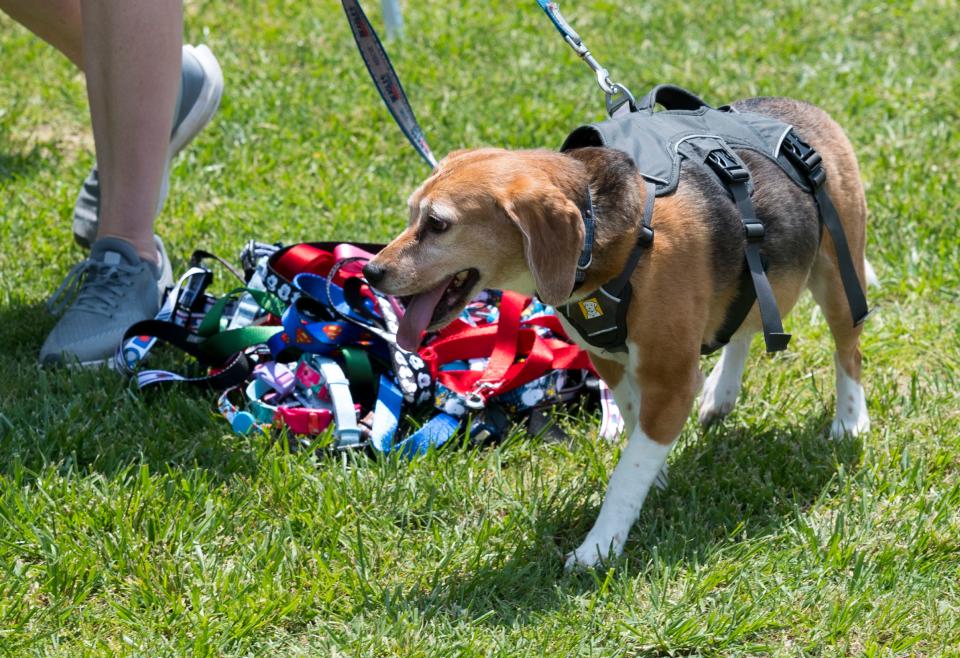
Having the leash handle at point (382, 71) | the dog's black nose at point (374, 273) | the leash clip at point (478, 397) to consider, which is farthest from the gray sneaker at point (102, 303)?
the dog's black nose at point (374, 273)

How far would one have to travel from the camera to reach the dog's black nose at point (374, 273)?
2986 millimetres

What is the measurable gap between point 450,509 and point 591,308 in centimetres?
82

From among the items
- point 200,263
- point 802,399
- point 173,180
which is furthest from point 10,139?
point 802,399

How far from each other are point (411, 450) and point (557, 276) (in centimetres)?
104

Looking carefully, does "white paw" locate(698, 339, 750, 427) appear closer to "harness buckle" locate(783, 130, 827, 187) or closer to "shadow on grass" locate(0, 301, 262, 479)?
"harness buckle" locate(783, 130, 827, 187)

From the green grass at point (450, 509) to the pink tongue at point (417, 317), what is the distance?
580mm

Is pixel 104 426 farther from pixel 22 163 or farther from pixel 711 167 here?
pixel 22 163

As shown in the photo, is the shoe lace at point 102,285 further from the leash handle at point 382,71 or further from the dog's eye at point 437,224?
the dog's eye at point 437,224

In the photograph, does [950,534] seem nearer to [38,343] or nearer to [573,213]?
[573,213]

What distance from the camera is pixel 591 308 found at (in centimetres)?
302

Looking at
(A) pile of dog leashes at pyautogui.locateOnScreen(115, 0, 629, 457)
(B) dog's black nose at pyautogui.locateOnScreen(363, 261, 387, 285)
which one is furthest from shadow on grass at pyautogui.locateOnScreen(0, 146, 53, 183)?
(B) dog's black nose at pyautogui.locateOnScreen(363, 261, 387, 285)

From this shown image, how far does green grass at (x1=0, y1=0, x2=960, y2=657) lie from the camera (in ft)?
9.41

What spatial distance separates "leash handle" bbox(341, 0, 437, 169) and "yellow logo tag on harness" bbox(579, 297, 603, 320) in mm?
1242

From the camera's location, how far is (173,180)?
561 centimetres
